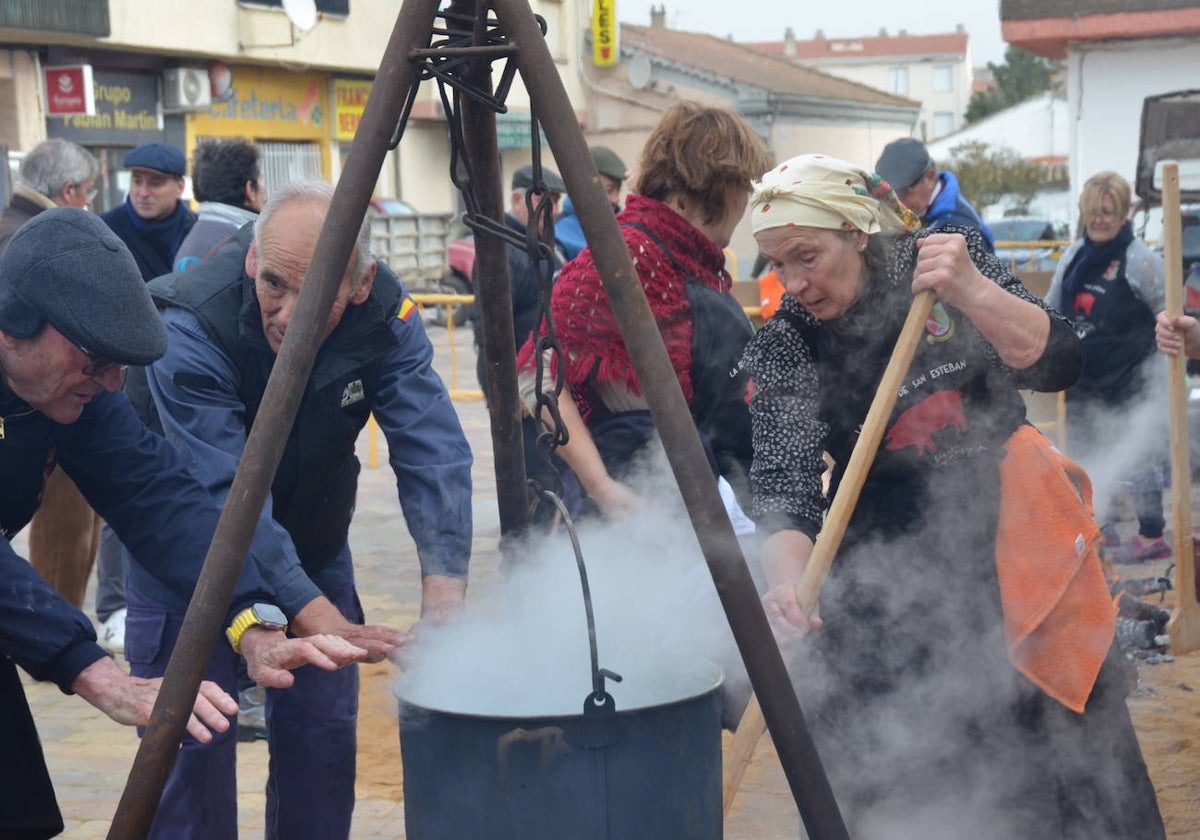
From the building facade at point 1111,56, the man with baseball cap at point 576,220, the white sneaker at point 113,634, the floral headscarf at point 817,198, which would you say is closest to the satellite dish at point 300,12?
the building facade at point 1111,56

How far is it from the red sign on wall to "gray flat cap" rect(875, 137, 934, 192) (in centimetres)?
1348

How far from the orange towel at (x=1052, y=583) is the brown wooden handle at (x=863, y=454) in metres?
0.31

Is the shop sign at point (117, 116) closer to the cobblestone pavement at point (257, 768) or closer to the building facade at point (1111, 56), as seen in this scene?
the building facade at point (1111, 56)

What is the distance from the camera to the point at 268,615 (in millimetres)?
2641

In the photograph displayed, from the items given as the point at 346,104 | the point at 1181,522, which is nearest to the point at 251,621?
the point at 1181,522

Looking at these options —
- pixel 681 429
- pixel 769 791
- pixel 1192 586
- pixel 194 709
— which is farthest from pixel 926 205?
pixel 194 709

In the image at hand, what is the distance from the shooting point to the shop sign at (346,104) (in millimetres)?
23031

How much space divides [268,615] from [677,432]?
A: 89 cm

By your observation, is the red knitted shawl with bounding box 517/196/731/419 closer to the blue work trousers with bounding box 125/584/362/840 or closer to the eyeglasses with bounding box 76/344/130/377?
the blue work trousers with bounding box 125/584/362/840

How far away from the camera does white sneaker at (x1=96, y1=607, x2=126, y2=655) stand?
5648 millimetres

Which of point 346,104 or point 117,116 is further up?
point 346,104

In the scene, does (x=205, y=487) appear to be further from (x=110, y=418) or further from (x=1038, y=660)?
(x=1038, y=660)

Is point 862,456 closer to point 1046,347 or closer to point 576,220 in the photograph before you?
point 1046,347

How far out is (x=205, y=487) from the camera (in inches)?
113
